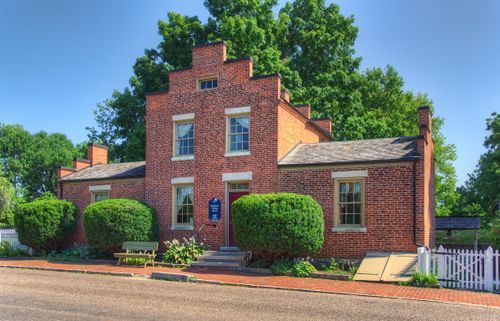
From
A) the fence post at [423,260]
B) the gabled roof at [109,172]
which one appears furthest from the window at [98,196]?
the fence post at [423,260]

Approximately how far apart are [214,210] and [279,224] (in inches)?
171

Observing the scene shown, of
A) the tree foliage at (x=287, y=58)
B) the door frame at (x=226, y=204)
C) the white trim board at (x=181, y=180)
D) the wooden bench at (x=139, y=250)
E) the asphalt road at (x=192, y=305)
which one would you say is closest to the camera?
the asphalt road at (x=192, y=305)

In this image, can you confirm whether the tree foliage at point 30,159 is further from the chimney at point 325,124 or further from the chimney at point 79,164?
the chimney at point 325,124

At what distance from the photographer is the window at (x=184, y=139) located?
2066 cm

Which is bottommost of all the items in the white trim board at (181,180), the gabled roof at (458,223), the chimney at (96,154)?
the gabled roof at (458,223)

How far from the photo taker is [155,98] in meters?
21.5

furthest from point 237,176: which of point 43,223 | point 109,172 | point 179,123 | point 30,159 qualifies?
point 30,159

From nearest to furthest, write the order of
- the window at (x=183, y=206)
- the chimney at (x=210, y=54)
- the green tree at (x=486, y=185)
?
the chimney at (x=210, y=54) < the window at (x=183, y=206) < the green tree at (x=486, y=185)

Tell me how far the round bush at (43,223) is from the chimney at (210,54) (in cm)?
896

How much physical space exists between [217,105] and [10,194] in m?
20.7

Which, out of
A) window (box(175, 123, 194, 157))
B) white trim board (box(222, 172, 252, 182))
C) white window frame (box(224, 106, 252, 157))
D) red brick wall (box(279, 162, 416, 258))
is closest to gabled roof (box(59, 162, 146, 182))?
window (box(175, 123, 194, 157))

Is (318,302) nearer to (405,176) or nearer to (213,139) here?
(405,176)

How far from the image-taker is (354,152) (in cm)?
1827

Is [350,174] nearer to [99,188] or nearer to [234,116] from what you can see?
[234,116]
